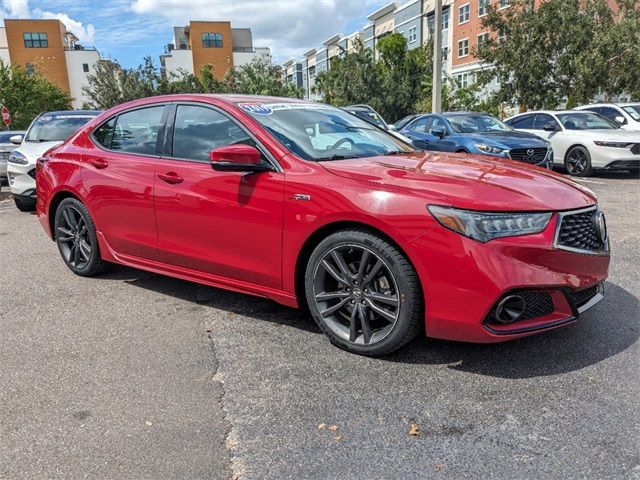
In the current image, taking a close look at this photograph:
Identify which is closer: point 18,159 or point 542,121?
point 18,159

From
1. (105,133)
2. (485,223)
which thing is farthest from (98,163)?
(485,223)

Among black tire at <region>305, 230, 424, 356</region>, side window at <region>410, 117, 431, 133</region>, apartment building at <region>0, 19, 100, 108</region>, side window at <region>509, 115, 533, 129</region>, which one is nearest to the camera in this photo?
black tire at <region>305, 230, 424, 356</region>

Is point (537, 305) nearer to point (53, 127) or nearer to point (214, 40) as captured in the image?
point (53, 127)

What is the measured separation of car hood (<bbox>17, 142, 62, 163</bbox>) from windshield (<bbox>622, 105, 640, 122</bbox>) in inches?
511

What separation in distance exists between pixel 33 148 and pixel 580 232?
856 centimetres

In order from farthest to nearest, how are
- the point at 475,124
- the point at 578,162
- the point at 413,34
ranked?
the point at 413,34
the point at 578,162
the point at 475,124

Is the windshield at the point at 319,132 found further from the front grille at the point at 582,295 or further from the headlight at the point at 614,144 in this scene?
the headlight at the point at 614,144

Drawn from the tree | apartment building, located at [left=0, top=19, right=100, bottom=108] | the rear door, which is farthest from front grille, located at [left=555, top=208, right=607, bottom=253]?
apartment building, located at [left=0, top=19, right=100, bottom=108]

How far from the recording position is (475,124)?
11.7m

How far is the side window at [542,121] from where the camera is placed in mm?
13008

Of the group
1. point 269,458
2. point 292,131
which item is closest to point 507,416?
point 269,458

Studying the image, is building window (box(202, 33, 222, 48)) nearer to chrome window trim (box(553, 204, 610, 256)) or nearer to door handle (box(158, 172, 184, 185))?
door handle (box(158, 172, 184, 185))

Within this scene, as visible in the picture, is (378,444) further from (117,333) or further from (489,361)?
(117,333)

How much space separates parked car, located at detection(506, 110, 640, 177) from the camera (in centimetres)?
1145
